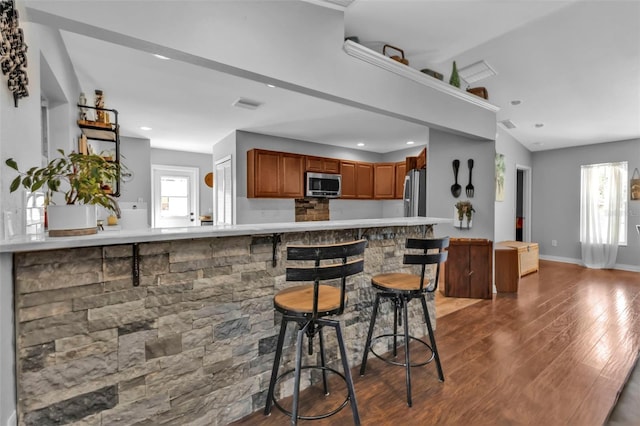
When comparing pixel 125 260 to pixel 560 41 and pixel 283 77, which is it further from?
pixel 560 41

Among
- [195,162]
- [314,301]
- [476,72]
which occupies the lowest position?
[314,301]

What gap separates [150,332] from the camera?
1479 mm

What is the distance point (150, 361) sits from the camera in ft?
4.87

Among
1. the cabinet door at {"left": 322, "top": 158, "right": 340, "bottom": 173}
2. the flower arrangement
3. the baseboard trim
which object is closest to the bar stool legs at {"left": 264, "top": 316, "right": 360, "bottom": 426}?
the flower arrangement

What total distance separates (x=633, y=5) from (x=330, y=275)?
3.40m

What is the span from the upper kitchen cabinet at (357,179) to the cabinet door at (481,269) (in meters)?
2.52

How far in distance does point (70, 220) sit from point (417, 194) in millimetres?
4074

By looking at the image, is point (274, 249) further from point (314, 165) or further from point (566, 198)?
point (566, 198)

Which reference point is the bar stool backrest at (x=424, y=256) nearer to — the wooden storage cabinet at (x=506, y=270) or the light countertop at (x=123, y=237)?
the light countertop at (x=123, y=237)

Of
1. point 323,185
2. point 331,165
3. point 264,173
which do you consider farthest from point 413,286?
point 331,165

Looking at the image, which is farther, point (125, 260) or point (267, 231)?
point (267, 231)

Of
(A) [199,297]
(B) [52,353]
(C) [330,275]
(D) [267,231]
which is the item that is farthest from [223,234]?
(B) [52,353]

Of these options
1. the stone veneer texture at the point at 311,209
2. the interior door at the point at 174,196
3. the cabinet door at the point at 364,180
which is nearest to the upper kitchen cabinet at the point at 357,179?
the cabinet door at the point at 364,180

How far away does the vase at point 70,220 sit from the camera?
1.21 metres
